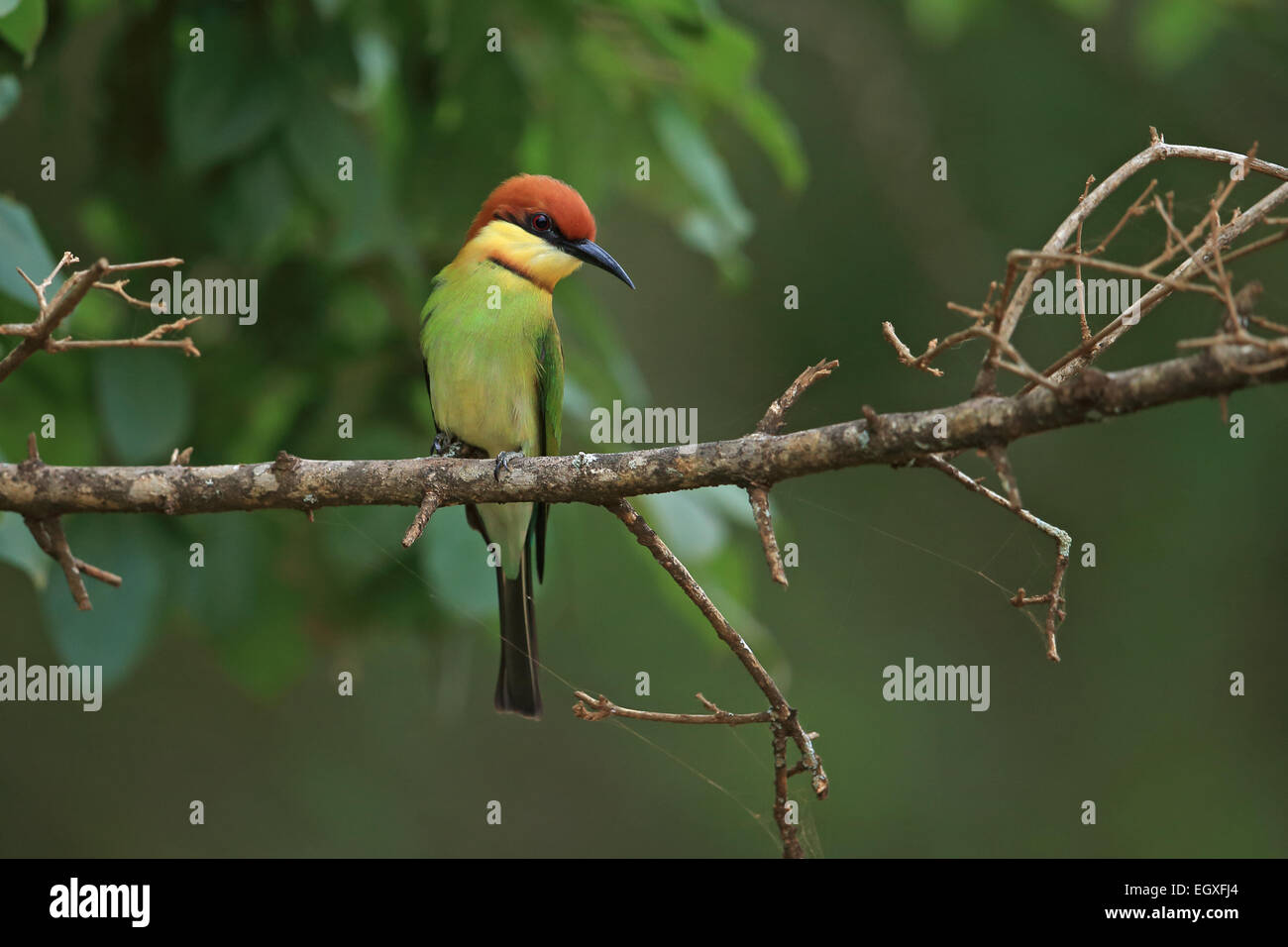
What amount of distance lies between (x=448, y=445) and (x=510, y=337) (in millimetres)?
358

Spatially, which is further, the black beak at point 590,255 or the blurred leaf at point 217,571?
the black beak at point 590,255

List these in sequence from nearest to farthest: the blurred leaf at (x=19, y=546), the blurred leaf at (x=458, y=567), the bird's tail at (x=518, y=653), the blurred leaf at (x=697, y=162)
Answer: the blurred leaf at (x=19, y=546), the blurred leaf at (x=458, y=567), the bird's tail at (x=518, y=653), the blurred leaf at (x=697, y=162)

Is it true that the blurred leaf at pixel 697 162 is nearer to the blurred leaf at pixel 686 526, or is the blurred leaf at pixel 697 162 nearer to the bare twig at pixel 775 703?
the blurred leaf at pixel 686 526

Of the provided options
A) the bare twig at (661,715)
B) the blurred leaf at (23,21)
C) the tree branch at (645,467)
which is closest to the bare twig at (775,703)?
the bare twig at (661,715)

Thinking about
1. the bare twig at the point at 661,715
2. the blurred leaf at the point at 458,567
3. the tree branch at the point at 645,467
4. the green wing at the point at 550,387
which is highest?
the green wing at the point at 550,387

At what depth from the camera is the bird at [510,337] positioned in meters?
3.45

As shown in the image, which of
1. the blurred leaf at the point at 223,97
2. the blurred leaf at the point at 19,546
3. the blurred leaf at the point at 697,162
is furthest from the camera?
the blurred leaf at the point at 697,162

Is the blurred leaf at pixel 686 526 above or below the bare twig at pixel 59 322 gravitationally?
below

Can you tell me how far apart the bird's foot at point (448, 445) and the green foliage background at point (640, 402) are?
307mm

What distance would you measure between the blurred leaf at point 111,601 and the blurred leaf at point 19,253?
65cm

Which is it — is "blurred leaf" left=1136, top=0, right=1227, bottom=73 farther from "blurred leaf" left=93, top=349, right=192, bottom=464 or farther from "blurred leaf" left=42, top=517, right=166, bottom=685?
"blurred leaf" left=42, top=517, right=166, bottom=685

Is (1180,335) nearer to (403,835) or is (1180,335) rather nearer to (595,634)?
(595,634)

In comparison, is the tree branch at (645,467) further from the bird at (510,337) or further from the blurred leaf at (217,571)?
the bird at (510,337)

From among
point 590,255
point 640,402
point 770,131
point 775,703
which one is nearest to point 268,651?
point 640,402
